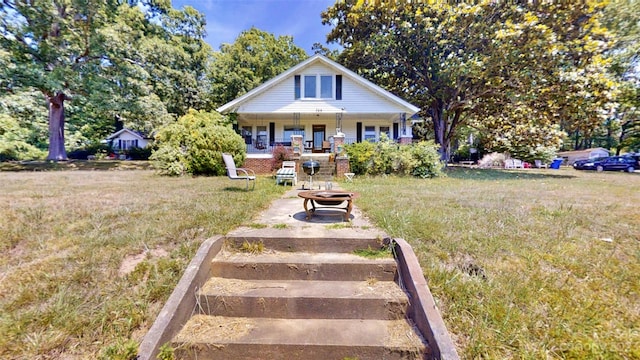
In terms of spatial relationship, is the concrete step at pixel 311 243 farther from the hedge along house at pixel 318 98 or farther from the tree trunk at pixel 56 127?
the tree trunk at pixel 56 127

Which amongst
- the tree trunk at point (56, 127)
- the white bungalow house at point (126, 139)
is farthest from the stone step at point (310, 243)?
the white bungalow house at point (126, 139)

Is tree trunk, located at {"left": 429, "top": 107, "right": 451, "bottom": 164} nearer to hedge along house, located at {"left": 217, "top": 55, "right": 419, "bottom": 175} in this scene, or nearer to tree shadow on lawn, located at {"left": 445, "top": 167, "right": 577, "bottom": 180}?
hedge along house, located at {"left": 217, "top": 55, "right": 419, "bottom": 175}

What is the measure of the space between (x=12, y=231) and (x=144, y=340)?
3.27 m

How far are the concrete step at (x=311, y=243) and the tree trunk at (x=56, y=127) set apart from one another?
23449 mm

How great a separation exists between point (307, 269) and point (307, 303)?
1.44ft

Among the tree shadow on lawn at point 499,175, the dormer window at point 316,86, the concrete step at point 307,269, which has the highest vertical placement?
the dormer window at point 316,86

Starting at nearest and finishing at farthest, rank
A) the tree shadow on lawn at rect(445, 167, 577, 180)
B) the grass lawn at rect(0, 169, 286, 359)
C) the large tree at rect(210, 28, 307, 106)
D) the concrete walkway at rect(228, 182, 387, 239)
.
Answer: the grass lawn at rect(0, 169, 286, 359), the concrete walkway at rect(228, 182, 387, 239), the tree shadow on lawn at rect(445, 167, 577, 180), the large tree at rect(210, 28, 307, 106)

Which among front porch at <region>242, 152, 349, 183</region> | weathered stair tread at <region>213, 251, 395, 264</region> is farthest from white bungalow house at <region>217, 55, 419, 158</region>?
weathered stair tread at <region>213, 251, 395, 264</region>

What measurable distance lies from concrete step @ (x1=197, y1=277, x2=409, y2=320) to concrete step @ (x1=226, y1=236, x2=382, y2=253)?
0.67 m

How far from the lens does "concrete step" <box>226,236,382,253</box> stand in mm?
3213

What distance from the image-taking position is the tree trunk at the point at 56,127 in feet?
59.5

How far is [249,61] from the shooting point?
23750 millimetres

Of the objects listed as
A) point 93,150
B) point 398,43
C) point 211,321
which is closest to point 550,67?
point 398,43

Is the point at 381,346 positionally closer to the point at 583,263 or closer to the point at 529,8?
the point at 583,263
